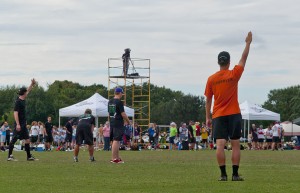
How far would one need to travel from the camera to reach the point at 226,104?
1319 centimetres

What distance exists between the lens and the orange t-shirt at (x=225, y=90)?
13.0 m

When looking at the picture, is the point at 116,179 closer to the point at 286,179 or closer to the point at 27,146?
the point at 286,179

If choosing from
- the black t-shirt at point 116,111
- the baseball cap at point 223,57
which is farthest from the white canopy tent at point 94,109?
the baseball cap at point 223,57

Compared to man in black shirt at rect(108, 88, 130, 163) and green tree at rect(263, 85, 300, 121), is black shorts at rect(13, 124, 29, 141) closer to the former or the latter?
man in black shirt at rect(108, 88, 130, 163)

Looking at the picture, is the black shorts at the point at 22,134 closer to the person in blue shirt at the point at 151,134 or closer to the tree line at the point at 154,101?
the person in blue shirt at the point at 151,134

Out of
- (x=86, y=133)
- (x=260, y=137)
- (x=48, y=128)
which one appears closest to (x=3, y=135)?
(x=48, y=128)

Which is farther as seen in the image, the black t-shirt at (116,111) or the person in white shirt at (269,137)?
the person in white shirt at (269,137)

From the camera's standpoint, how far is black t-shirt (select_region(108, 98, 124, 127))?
21.3 metres

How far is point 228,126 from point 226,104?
0.38 m

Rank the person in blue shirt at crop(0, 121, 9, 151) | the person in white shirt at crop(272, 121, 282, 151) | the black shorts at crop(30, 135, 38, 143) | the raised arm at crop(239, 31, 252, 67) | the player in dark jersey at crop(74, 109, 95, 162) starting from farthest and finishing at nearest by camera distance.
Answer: the person in white shirt at crop(272, 121, 282, 151)
the black shorts at crop(30, 135, 38, 143)
the person in blue shirt at crop(0, 121, 9, 151)
the player in dark jersey at crop(74, 109, 95, 162)
the raised arm at crop(239, 31, 252, 67)

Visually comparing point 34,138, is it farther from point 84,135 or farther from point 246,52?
point 246,52

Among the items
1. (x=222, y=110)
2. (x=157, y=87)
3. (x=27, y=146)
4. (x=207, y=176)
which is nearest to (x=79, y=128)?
(x=27, y=146)

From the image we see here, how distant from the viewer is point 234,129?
519 inches

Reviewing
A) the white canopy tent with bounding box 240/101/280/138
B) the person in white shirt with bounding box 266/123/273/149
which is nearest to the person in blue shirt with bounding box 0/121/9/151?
the white canopy tent with bounding box 240/101/280/138
